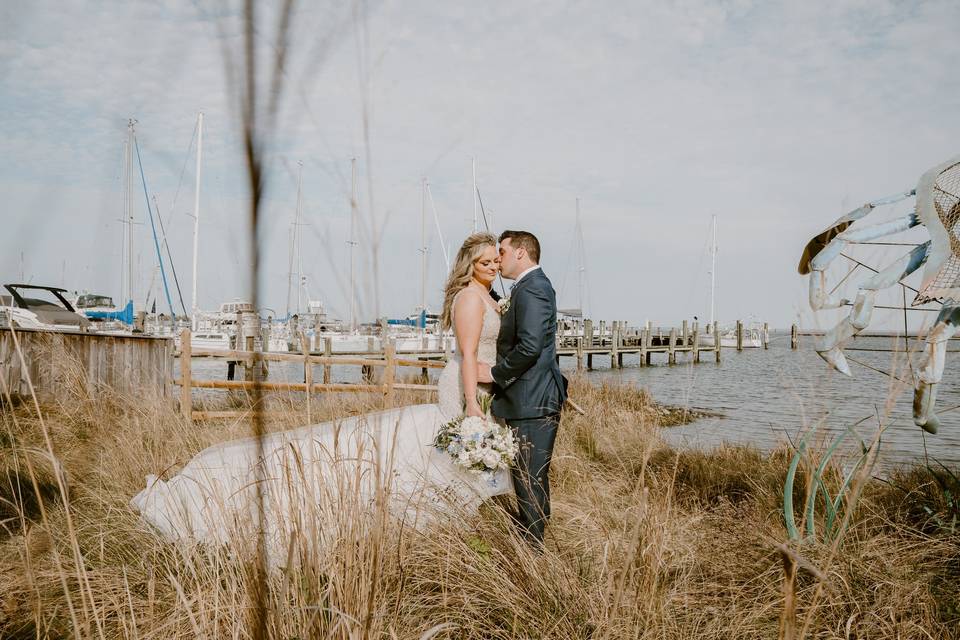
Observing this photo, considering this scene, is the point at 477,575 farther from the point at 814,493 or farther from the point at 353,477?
the point at 814,493

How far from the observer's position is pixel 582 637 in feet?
6.64

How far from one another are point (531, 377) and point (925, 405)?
182 cm

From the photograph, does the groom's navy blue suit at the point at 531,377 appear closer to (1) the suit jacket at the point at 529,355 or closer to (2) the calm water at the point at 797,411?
(1) the suit jacket at the point at 529,355

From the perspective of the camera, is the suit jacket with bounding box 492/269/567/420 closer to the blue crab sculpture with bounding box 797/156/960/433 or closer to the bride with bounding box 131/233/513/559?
the bride with bounding box 131/233/513/559

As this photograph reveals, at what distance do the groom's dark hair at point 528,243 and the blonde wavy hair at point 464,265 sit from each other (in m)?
0.28

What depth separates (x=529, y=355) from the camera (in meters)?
3.46

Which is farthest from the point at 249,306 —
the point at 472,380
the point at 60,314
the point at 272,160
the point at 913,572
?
the point at 60,314

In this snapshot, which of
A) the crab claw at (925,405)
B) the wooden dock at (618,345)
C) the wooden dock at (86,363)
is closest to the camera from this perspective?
the crab claw at (925,405)

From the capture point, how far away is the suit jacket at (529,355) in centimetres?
348

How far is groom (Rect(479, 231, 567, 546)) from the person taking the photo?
3.48 metres

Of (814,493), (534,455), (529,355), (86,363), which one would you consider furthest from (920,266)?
(86,363)

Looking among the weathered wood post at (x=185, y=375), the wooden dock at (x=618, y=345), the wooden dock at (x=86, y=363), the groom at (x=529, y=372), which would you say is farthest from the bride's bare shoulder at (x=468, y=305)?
the wooden dock at (x=618, y=345)

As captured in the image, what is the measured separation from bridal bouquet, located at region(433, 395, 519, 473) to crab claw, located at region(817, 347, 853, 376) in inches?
59.5

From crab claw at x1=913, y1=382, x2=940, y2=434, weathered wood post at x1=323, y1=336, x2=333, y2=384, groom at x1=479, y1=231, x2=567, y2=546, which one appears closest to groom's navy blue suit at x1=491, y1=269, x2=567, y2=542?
groom at x1=479, y1=231, x2=567, y2=546
